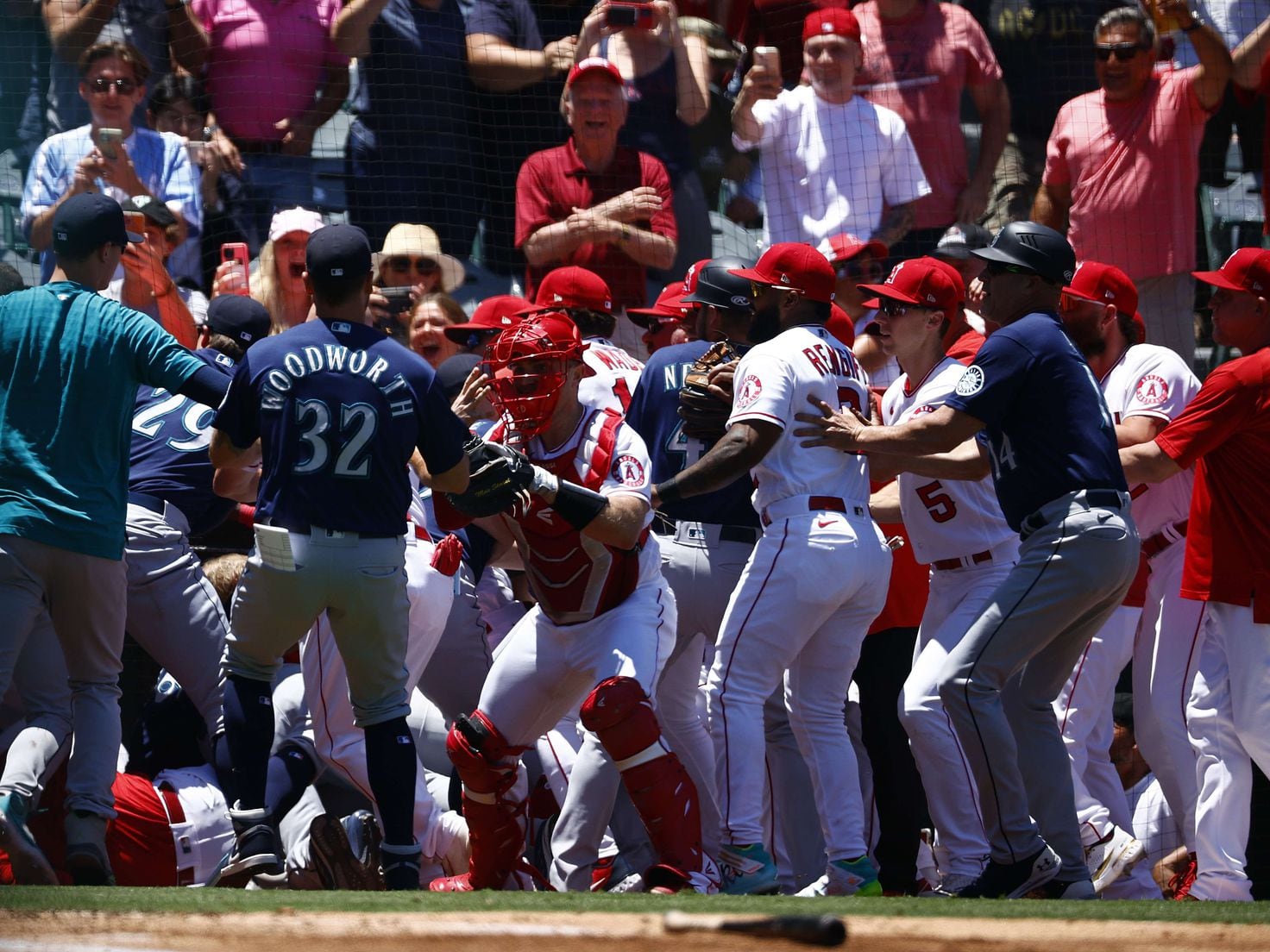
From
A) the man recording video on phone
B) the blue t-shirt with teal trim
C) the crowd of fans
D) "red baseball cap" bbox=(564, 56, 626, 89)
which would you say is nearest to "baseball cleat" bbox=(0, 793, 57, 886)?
the blue t-shirt with teal trim

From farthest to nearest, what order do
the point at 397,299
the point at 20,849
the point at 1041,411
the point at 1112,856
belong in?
1. the point at 397,299
2. the point at 1112,856
3. the point at 1041,411
4. the point at 20,849

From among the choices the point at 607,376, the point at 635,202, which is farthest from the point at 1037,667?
the point at 635,202

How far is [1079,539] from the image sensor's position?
5.06 metres

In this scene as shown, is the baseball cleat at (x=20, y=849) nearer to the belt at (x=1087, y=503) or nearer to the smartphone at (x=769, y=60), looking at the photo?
the belt at (x=1087, y=503)

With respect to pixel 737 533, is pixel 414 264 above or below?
above

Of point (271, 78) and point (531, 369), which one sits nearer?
point (531, 369)

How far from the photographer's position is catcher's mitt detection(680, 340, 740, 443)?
19.2 ft

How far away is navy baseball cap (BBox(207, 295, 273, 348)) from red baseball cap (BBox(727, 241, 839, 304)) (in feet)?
6.12

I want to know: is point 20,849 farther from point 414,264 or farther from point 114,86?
point 114,86

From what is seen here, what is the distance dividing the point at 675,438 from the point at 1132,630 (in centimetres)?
183

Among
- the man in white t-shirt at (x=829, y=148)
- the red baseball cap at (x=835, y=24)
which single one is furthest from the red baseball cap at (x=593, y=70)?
the red baseball cap at (x=835, y=24)

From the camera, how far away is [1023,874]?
5.02 meters

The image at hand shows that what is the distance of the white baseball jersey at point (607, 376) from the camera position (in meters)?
6.16

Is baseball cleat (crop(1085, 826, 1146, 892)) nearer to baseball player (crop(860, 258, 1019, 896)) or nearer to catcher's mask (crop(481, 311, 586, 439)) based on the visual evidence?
baseball player (crop(860, 258, 1019, 896))
